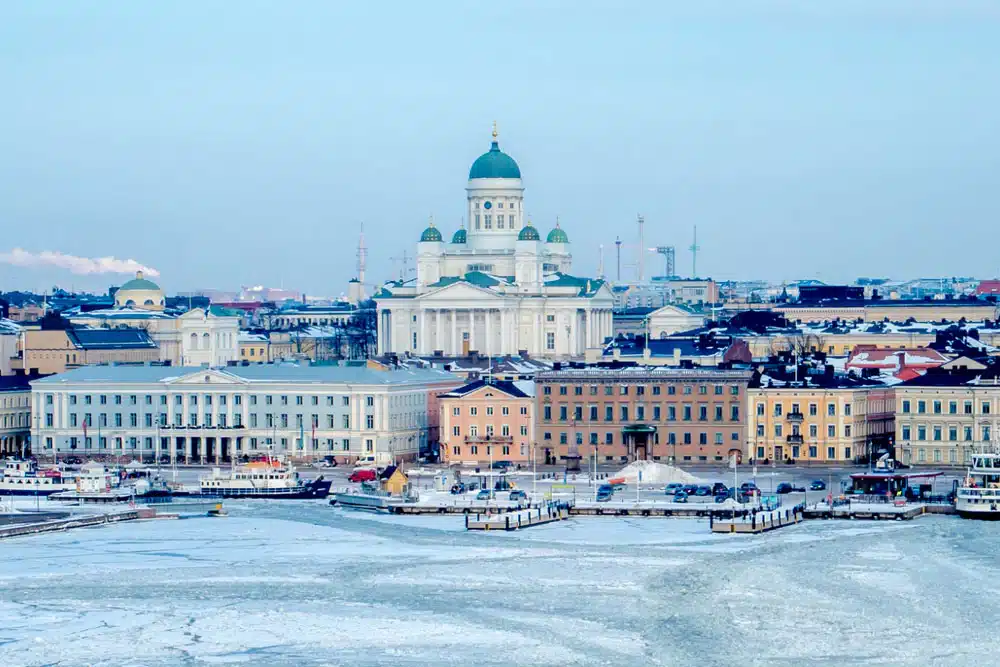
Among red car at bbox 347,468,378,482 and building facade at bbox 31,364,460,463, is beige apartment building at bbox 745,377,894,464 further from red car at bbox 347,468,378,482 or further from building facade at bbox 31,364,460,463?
red car at bbox 347,468,378,482

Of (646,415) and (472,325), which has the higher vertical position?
(472,325)

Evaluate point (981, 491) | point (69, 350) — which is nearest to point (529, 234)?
point (69, 350)

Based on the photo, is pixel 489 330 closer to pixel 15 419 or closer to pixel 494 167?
pixel 494 167

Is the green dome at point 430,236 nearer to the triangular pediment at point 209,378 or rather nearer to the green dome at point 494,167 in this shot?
the green dome at point 494,167

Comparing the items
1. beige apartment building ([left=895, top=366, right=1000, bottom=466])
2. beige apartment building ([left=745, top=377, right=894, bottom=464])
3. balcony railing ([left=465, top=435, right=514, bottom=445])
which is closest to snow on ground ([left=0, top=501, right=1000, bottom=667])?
beige apartment building ([left=895, top=366, right=1000, bottom=466])

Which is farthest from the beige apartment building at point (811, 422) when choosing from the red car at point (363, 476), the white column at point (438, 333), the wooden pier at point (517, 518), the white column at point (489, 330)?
the white column at point (438, 333)

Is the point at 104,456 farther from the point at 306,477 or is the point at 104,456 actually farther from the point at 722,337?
the point at 722,337
